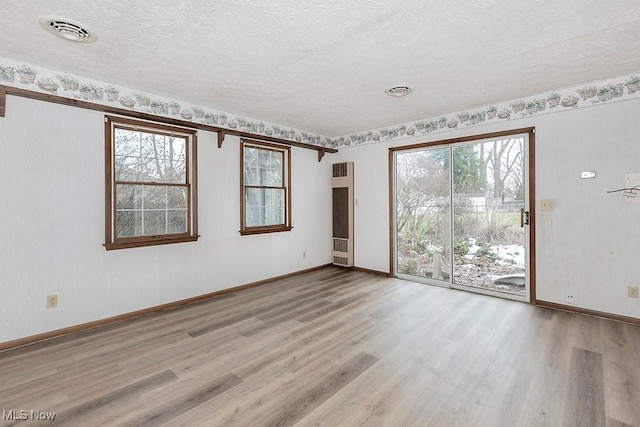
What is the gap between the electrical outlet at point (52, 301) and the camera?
2.87 metres

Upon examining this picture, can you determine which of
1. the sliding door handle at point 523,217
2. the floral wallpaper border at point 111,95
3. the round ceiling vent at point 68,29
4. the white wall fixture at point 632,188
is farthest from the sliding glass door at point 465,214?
the round ceiling vent at point 68,29

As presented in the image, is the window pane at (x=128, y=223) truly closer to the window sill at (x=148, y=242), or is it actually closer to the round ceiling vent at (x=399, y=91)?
the window sill at (x=148, y=242)

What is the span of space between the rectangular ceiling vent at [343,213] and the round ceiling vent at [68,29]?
4.04m

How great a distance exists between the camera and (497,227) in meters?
4.07

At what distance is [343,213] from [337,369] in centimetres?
363

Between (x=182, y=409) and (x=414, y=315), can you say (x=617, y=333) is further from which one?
(x=182, y=409)

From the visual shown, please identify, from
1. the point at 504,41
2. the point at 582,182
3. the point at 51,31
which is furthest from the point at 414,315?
the point at 51,31

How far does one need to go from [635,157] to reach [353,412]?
3.78 metres

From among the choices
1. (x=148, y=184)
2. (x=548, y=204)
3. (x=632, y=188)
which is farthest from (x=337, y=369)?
(x=632, y=188)

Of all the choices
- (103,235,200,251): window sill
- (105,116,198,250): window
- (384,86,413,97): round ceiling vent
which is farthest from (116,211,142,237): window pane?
(384,86,413,97): round ceiling vent

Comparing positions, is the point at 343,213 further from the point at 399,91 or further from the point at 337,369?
the point at 337,369

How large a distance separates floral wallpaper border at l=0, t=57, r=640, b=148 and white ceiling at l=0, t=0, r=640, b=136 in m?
0.12

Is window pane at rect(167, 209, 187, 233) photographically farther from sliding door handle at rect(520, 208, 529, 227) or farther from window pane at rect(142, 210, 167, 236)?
sliding door handle at rect(520, 208, 529, 227)

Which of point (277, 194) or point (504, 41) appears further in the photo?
point (277, 194)
